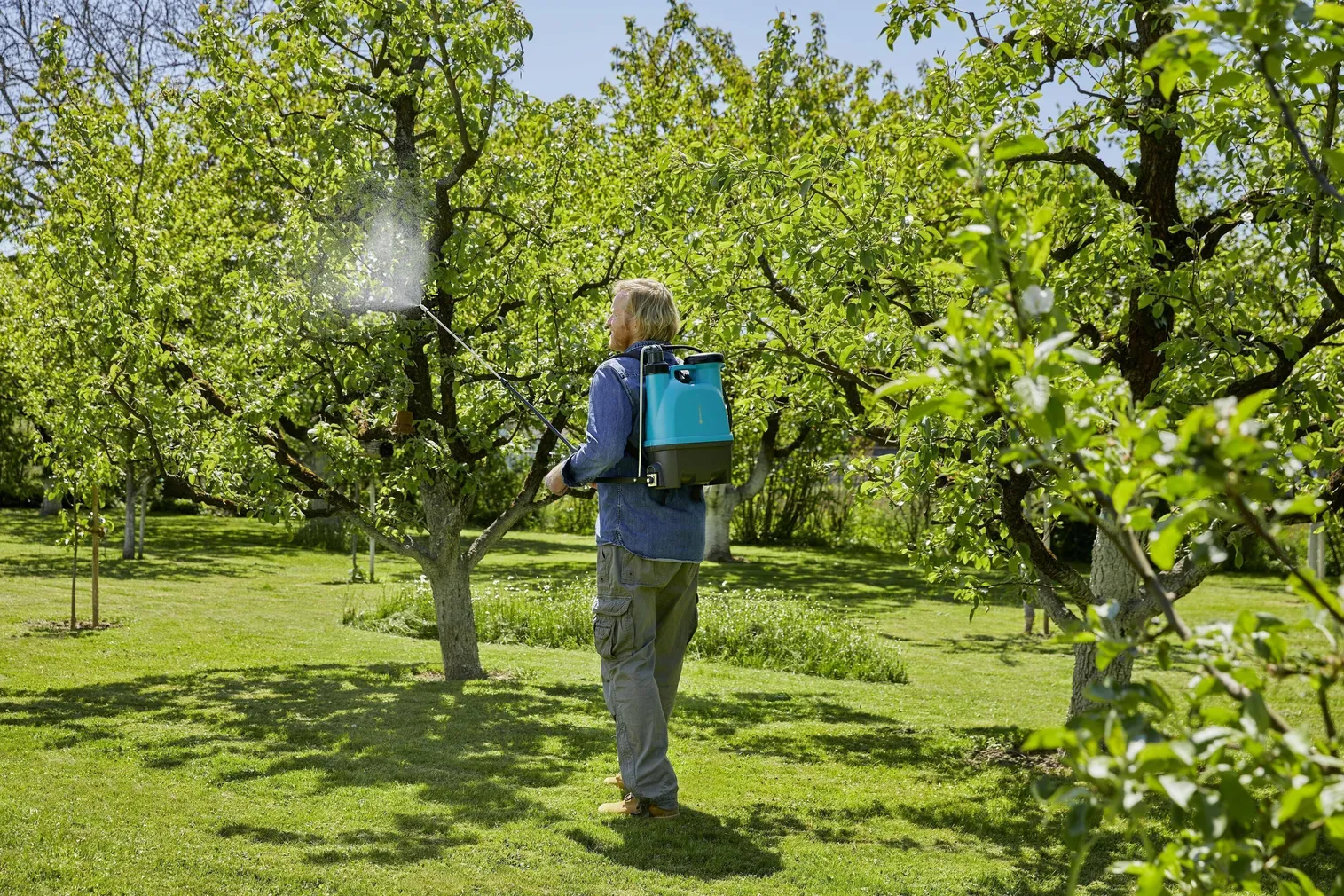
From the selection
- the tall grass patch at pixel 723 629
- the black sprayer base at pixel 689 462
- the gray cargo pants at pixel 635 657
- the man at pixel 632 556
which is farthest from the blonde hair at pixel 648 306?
the tall grass patch at pixel 723 629

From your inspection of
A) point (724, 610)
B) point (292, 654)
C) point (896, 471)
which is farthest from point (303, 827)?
point (724, 610)

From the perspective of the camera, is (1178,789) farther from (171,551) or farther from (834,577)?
(171,551)

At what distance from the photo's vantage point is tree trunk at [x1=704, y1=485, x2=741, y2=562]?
20266mm

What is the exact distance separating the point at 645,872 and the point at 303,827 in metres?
1.30

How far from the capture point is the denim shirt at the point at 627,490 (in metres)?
4.23

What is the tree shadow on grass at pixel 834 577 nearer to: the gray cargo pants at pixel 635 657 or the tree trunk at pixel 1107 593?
the tree trunk at pixel 1107 593

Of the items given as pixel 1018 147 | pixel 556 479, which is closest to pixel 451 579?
pixel 556 479

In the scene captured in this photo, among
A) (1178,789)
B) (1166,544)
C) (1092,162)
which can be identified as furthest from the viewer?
(1092,162)

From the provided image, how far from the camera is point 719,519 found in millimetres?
20281

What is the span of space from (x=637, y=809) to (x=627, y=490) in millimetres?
1212

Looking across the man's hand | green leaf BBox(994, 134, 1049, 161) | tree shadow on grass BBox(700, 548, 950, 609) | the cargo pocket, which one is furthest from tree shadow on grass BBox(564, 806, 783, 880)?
tree shadow on grass BBox(700, 548, 950, 609)

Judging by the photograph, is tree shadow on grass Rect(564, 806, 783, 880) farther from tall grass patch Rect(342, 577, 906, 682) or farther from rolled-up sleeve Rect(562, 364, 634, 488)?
tall grass patch Rect(342, 577, 906, 682)

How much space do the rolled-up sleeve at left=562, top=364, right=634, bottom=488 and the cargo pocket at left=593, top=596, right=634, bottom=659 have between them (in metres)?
0.45

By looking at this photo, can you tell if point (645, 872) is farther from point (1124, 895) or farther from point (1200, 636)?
point (1200, 636)
